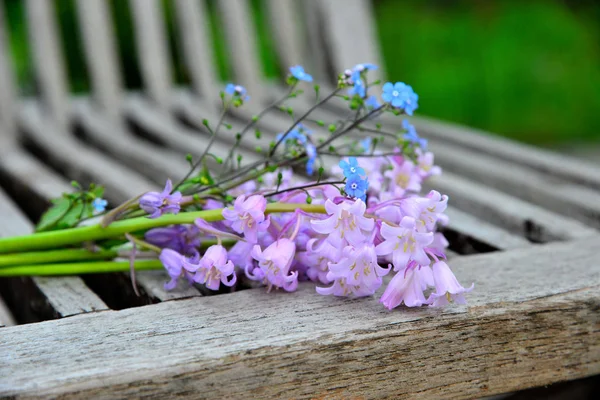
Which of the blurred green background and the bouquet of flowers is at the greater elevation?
the blurred green background

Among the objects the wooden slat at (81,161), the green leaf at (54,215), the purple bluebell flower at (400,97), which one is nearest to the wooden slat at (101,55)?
the wooden slat at (81,161)

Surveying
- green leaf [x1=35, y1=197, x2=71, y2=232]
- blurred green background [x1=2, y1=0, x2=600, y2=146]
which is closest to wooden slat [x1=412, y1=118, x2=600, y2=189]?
green leaf [x1=35, y1=197, x2=71, y2=232]

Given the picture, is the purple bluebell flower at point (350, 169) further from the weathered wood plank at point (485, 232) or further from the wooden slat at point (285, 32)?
the wooden slat at point (285, 32)

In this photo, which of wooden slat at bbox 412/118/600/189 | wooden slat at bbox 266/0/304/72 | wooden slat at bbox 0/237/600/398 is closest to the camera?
wooden slat at bbox 0/237/600/398

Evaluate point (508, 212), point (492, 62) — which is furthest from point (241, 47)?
point (492, 62)

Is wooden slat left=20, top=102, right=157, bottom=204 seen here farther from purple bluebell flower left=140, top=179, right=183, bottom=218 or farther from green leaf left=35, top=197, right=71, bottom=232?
purple bluebell flower left=140, top=179, right=183, bottom=218

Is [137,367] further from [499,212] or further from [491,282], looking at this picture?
[499,212]

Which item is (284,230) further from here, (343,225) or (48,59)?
(48,59)
